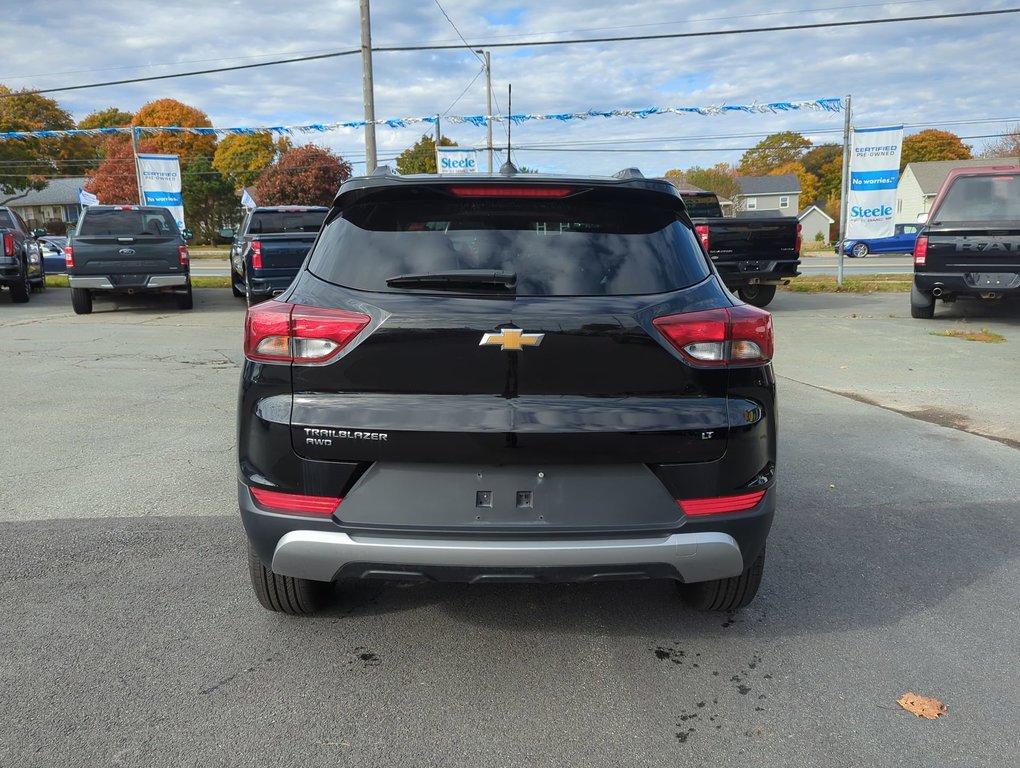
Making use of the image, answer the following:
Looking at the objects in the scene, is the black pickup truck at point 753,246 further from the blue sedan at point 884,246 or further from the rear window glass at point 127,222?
the blue sedan at point 884,246

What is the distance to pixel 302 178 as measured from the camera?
50688 millimetres

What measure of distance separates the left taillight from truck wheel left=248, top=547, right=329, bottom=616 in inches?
33.7

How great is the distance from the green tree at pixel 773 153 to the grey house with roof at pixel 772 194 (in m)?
19.4

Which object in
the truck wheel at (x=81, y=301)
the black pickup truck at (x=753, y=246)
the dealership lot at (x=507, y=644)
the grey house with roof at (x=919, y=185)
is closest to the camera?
the dealership lot at (x=507, y=644)

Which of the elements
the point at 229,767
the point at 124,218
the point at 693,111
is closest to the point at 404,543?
the point at 229,767

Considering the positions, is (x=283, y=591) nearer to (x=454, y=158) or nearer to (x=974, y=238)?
(x=974, y=238)

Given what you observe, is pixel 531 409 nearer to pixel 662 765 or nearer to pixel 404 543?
pixel 404 543

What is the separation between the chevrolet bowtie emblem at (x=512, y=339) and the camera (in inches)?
106

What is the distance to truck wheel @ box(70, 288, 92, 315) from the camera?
48.3 feet

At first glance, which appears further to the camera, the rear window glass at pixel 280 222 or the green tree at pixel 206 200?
the green tree at pixel 206 200

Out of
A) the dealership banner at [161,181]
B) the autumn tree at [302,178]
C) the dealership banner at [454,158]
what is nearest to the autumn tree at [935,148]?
the autumn tree at [302,178]

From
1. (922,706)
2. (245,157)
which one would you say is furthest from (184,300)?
(245,157)

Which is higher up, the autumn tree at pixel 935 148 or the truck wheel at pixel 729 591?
the autumn tree at pixel 935 148

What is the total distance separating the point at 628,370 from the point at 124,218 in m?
15.0
